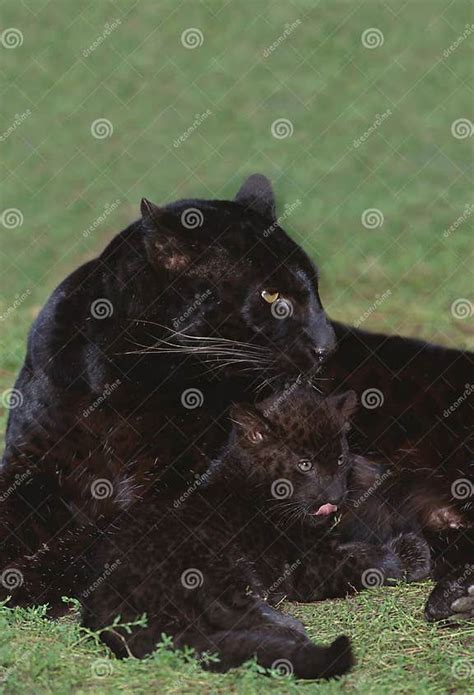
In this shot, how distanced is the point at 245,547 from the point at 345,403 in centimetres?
83

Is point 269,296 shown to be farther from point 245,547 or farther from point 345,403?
point 245,547

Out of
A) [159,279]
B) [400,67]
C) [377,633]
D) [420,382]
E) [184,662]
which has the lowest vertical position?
[184,662]

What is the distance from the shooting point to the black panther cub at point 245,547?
4.64 metres

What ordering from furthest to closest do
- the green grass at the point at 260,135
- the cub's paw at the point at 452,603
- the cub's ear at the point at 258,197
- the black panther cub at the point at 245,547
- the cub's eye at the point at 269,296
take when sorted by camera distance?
1. the green grass at the point at 260,135
2. the cub's ear at the point at 258,197
3. the cub's eye at the point at 269,296
4. the cub's paw at the point at 452,603
5. the black panther cub at the point at 245,547

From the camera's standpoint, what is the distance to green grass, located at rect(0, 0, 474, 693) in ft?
33.6

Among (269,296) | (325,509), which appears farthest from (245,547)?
(269,296)

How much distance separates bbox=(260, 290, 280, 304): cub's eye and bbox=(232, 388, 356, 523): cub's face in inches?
17.0

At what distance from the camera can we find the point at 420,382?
6062mm

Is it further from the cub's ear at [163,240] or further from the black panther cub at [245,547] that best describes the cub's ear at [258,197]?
the black panther cub at [245,547]

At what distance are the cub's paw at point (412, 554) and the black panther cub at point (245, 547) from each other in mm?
11

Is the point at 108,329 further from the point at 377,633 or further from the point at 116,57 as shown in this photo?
the point at 116,57

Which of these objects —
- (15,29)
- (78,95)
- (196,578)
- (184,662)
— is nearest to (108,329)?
(196,578)

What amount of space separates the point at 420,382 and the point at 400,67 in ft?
29.2

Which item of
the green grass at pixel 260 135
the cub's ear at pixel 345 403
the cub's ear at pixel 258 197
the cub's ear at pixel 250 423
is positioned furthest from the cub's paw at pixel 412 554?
the green grass at pixel 260 135
